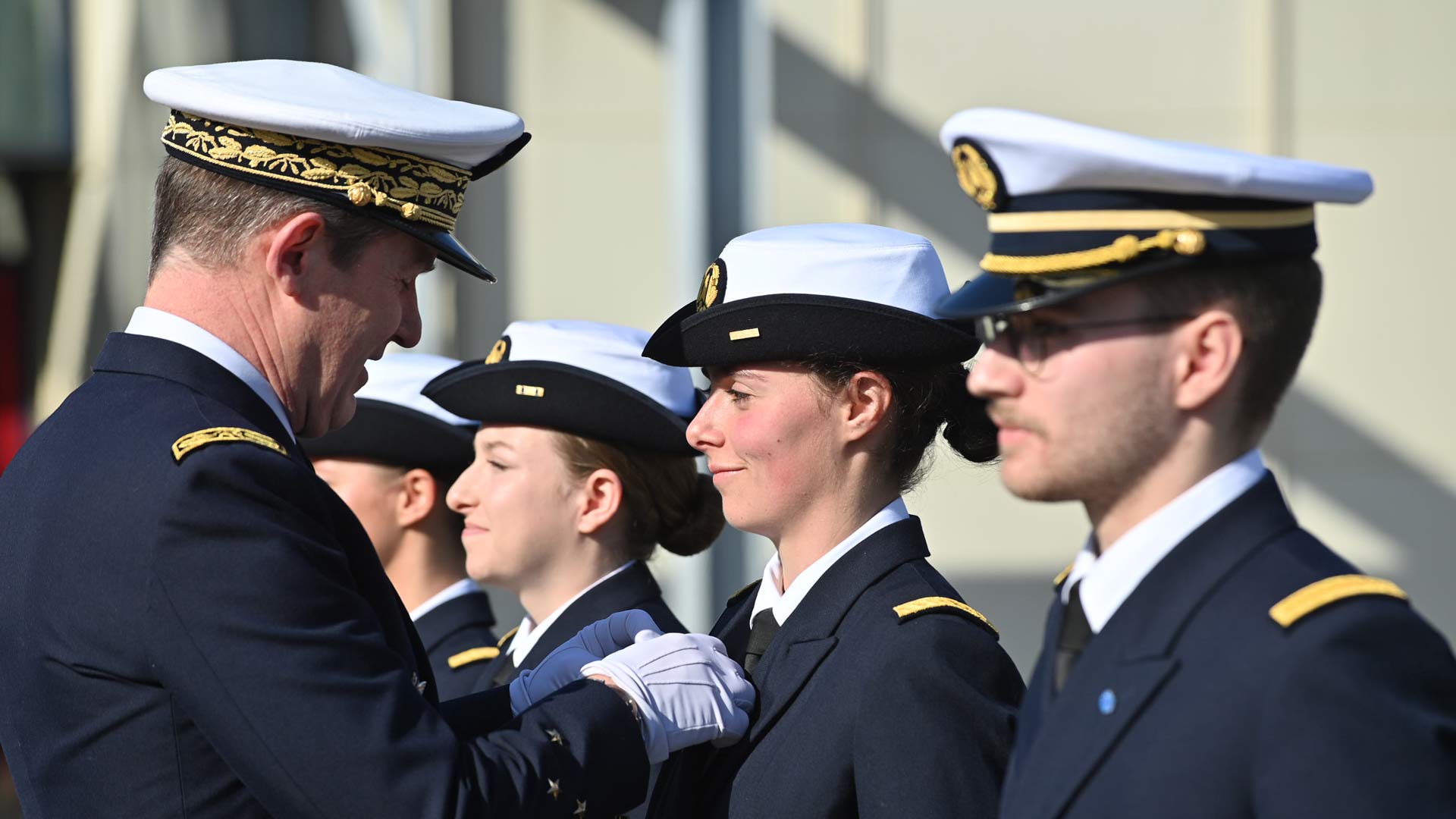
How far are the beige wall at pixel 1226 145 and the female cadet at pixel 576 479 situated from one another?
3.56m

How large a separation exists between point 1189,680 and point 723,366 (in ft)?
3.96

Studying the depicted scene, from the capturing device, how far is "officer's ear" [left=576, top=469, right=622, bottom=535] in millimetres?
3389

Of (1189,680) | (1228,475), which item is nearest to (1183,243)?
(1228,475)

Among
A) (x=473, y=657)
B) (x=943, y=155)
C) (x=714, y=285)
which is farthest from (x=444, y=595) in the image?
(x=943, y=155)

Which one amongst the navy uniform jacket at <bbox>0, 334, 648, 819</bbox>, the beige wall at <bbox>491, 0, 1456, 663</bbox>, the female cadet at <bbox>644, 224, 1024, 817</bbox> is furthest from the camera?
the beige wall at <bbox>491, 0, 1456, 663</bbox>

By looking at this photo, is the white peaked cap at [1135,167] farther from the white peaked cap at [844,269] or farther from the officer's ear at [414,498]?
the officer's ear at [414,498]

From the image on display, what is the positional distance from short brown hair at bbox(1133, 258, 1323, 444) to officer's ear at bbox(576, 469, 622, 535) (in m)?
1.78

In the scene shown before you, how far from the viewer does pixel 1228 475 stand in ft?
5.93

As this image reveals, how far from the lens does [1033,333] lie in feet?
6.11

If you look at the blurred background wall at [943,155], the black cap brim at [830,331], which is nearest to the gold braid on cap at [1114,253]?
the black cap brim at [830,331]

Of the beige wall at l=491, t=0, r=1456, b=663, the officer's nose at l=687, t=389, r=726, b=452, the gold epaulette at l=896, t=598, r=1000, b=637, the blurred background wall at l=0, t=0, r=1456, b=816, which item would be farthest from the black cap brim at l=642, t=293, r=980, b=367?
A: the beige wall at l=491, t=0, r=1456, b=663

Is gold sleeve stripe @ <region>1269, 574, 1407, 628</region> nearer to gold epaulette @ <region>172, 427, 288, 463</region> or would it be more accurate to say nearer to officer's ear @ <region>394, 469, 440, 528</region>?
gold epaulette @ <region>172, 427, 288, 463</region>

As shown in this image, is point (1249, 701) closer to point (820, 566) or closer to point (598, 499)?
point (820, 566)

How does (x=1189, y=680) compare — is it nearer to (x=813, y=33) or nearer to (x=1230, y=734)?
(x=1230, y=734)
